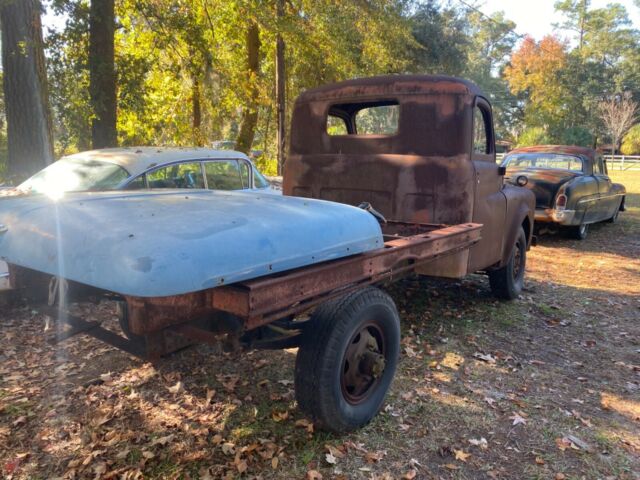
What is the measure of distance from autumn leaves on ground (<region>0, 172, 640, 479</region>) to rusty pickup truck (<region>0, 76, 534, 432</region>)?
333mm

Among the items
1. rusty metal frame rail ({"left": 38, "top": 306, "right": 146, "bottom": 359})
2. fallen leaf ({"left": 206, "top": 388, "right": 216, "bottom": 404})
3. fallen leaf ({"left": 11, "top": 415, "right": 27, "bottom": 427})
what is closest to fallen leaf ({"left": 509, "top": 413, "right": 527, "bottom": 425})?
fallen leaf ({"left": 206, "top": 388, "right": 216, "bottom": 404})

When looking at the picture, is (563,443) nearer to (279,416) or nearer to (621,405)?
(621,405)

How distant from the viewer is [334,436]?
305cm

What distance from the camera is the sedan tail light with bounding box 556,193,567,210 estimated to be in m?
9.39

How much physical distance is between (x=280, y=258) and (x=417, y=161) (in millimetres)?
2569

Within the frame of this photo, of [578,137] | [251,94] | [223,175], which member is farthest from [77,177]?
[578,137]

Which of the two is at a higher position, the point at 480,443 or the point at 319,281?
the point at 319,281

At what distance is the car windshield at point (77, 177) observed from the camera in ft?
17.4

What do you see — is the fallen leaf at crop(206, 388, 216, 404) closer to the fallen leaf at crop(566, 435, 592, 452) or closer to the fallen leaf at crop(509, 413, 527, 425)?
the fallen leaf at crop(509, 413, 527, 425)

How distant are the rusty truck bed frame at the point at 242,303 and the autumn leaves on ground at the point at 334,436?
79 cm

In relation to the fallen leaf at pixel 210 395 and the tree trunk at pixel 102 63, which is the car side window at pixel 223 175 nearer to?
the fallen leaf at pixel 210 395

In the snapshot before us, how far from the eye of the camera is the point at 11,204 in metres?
2.96

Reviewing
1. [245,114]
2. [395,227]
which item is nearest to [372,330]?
[395,227]

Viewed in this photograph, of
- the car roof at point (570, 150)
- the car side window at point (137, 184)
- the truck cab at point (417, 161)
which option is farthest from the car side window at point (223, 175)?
the car roof at point (570, 150)
